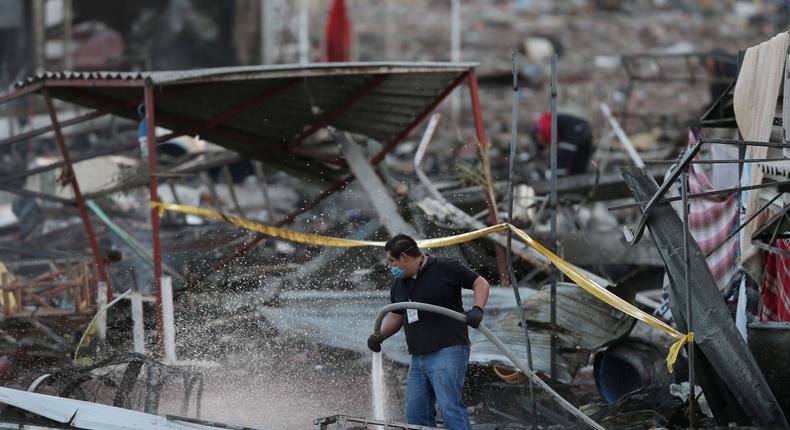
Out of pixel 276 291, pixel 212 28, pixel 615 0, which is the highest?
pixel 615 0

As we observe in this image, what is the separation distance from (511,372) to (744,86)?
111 inches

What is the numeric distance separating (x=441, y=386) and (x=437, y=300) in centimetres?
53

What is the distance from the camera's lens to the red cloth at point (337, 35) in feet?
66.5

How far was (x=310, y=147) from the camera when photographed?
41.7 feet

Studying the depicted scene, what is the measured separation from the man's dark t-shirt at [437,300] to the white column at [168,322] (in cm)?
219

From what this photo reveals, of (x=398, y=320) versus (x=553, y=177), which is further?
(x=553, y=177)

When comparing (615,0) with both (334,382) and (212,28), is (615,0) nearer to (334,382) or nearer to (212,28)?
(212,28)

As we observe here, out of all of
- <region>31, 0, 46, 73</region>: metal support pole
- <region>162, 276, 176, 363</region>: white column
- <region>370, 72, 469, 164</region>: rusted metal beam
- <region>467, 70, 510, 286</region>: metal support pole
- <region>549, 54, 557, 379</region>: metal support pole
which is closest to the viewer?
<region>549, 54, 557, 379</region>: metal support pole

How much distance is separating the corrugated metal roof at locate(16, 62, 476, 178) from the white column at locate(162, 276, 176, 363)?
5.97 feet

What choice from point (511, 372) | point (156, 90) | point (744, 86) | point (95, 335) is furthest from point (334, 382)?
point (744, 86)

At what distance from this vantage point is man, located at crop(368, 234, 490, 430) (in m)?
6.83

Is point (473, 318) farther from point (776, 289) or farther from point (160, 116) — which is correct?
point (160, 116)

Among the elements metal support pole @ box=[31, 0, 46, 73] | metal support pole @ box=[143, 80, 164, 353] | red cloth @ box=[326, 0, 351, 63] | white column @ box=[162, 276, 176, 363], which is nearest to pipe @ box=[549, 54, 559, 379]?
white column @ box=[162, 276, 176, 363]

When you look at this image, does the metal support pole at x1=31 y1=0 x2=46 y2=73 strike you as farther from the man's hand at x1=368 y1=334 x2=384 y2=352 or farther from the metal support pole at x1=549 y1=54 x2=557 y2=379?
the man's hand at x1=368 y1=334 x2=384 y2=352
